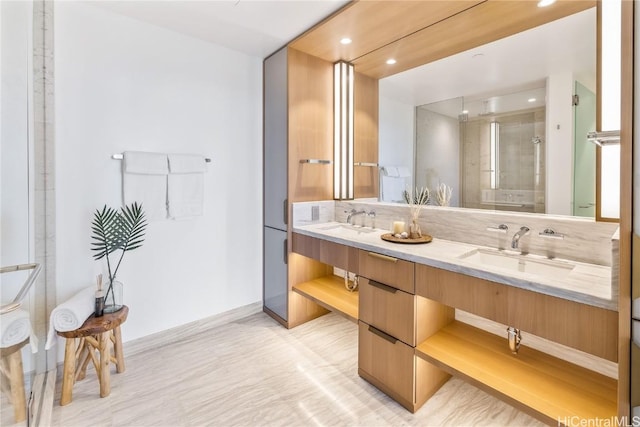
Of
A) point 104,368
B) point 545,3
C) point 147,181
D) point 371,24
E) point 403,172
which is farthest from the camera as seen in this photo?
point 403,172

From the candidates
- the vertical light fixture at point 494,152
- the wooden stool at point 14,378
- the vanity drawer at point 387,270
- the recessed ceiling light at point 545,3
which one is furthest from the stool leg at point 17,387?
the recessed ceiling light at point 545,3

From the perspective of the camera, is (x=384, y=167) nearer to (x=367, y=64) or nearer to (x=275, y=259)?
(x=367, y=64)

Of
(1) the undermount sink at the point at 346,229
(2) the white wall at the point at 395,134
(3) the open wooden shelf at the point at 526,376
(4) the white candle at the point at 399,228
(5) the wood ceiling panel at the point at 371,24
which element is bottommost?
(3) the open wooden shelf at the point at 526,376

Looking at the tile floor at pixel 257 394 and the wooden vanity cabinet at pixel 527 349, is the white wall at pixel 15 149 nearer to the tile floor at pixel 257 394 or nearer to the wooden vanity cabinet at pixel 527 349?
the tile floor at pixel 257 394

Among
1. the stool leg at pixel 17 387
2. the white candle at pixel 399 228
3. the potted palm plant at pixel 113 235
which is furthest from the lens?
the white candle at pixel 399 228

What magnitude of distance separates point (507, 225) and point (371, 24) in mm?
1562

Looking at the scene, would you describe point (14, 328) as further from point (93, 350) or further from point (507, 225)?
point (507, 225)

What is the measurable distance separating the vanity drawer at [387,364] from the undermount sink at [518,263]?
0.61 meters

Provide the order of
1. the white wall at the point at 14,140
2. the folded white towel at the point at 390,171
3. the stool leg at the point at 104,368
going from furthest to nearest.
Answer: the folded white towel at the point at 390,171 → the stool leg at the point at 104,368 → the white wall at the point at 14,140

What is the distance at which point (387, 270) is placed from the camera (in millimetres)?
1707

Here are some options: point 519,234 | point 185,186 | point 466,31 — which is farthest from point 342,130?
point 519,234

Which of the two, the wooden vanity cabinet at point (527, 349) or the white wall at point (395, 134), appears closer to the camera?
the wooden vanity cabinet at point (527, 349)

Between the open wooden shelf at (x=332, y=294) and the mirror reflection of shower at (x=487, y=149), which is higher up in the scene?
the mirror reflection of shower at (x=487, y=149)

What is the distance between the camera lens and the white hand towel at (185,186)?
2.28 meters
